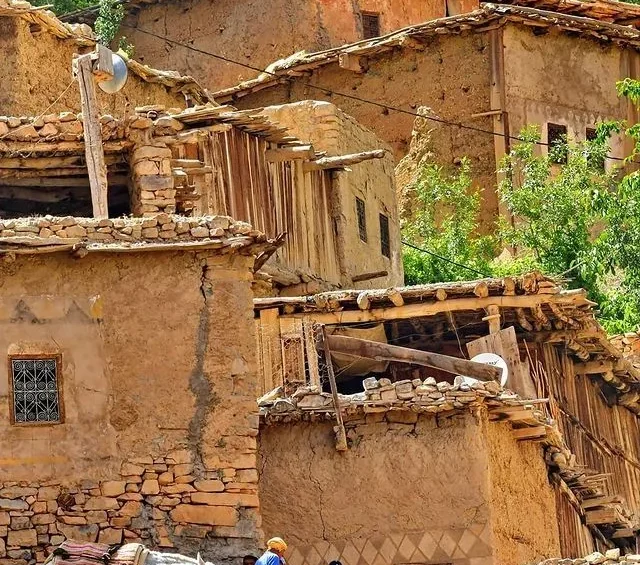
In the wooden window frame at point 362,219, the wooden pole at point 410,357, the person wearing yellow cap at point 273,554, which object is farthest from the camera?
the wooden window frame at point 362,219

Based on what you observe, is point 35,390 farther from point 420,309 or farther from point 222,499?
point 420,309

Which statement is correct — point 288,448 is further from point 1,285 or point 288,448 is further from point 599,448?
point 599,448

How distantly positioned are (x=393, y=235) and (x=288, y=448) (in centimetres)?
943

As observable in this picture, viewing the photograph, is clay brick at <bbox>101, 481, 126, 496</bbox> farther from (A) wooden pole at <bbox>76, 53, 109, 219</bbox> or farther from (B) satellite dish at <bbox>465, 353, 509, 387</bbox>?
(B) satellite dish at <bbox>465, 353, 509, 387</bbox>

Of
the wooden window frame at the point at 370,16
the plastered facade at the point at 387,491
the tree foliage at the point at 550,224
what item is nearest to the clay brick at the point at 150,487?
the plastered facade at the point at 387,491

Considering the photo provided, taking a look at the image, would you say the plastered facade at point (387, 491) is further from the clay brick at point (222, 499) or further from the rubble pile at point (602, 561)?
the rubble pile at point (602, 561)

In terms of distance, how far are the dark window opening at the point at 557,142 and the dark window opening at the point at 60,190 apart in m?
13.2

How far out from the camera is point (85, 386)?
65.0ft

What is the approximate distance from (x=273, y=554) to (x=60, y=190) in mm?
5695

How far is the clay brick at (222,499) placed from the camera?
19.7 metres

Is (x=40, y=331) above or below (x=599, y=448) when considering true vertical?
above

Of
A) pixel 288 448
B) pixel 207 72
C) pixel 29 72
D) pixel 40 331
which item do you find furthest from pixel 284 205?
pixel 207 72

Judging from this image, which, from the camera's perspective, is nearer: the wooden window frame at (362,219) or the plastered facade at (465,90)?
the wooden window frame at (362,219)

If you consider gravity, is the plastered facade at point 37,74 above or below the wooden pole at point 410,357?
above
